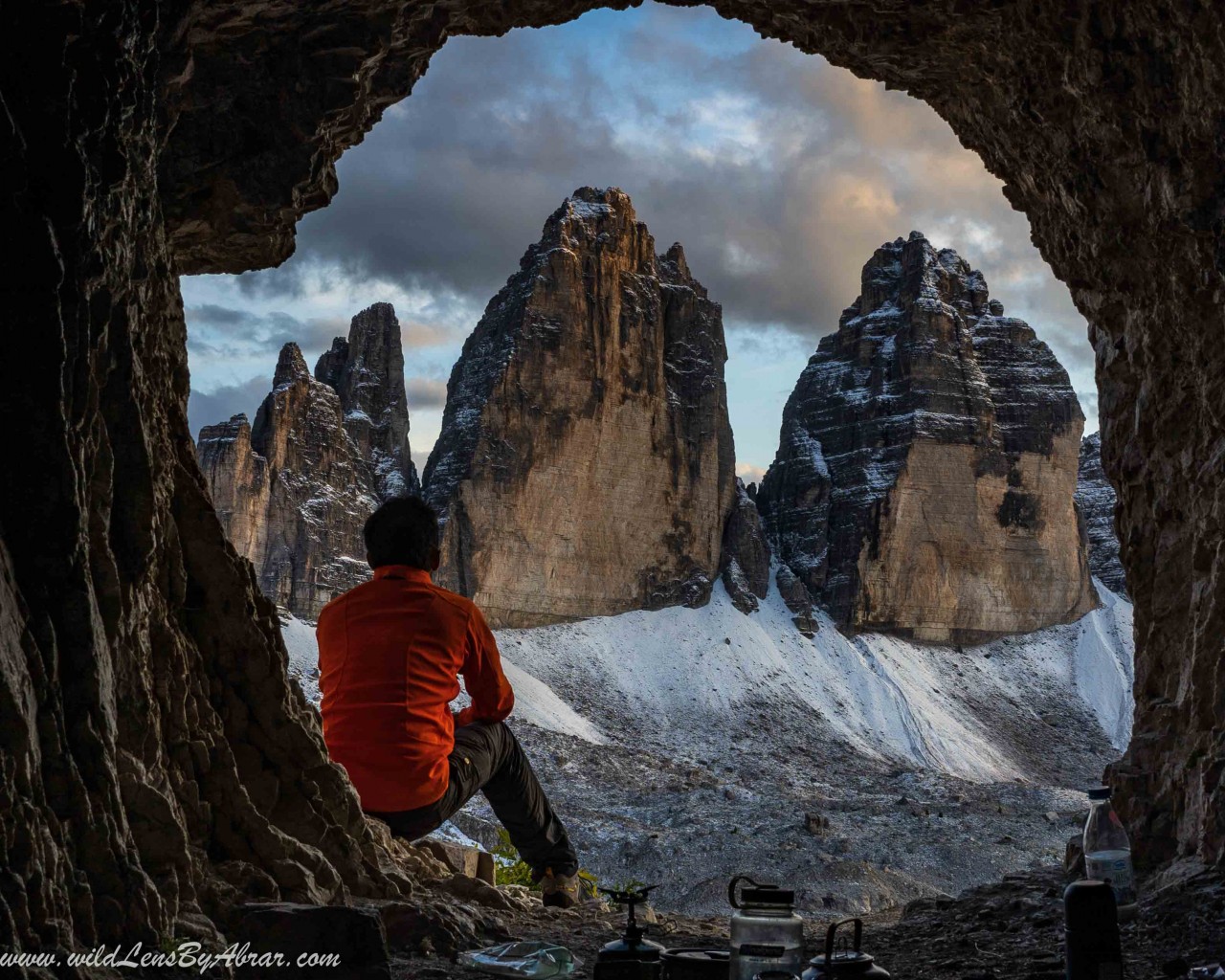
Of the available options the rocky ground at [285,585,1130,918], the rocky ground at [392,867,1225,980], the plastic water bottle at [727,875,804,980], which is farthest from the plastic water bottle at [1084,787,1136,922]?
the rocky ground at [285,585,1130,918]

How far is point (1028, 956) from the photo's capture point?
17.7 feet

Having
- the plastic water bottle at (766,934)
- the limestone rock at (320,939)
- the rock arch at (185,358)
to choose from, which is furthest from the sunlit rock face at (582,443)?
the plastic water bottle at (766,934)

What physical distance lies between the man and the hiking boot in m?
0.82

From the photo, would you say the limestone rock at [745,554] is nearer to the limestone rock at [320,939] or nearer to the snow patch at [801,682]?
the snow patch at [801,682]

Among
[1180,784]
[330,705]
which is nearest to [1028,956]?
[1180,784]

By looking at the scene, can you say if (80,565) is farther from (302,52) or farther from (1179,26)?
(1179,26)

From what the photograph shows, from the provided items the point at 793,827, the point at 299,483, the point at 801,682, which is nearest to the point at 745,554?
the point at 801,682

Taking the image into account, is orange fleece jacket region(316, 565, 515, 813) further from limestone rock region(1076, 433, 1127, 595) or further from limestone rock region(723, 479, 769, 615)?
limestone rock region(1076, 433, 1127, 595)

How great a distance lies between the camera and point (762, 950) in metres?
3.66

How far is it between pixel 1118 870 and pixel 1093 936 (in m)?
2.41

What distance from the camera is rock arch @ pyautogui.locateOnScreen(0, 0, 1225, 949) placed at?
157 inches

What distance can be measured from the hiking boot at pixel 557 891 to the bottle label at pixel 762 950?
3.21 metres

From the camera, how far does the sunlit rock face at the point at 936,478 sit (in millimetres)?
92375

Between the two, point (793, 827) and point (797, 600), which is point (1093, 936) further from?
point (797, 600)
